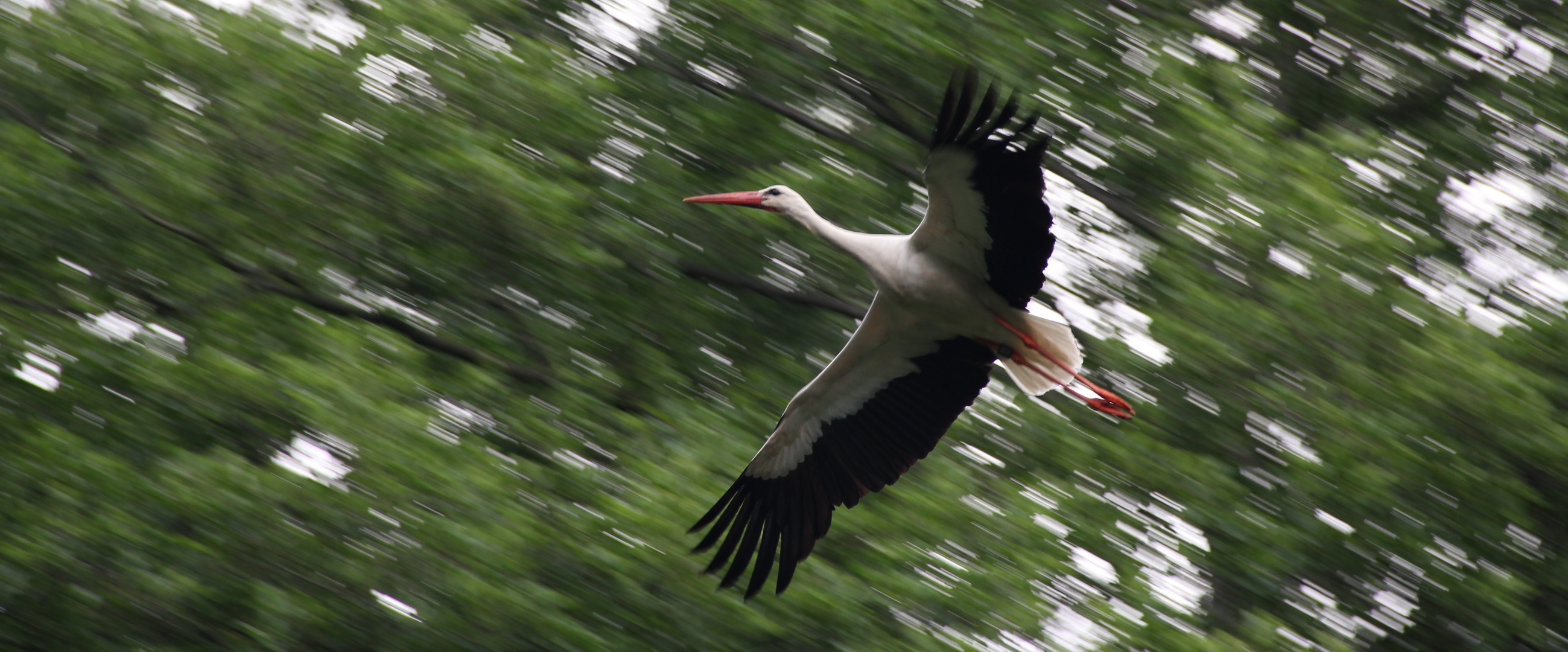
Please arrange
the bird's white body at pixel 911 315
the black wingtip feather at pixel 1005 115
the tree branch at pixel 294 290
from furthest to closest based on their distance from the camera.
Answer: the tree branch at pixel 294 290 < the bird's white body at pixel 911 315 < the black wingtip feather at pixel 1005 115

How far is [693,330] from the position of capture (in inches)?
266

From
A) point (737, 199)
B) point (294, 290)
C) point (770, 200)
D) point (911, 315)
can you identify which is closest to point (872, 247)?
point (911, 315)

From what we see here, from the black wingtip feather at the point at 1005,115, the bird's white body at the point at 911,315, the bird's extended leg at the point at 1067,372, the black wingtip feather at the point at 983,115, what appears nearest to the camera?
the black wingtip feather at the point at 1005,115

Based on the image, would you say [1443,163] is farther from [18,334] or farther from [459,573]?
[18,334]

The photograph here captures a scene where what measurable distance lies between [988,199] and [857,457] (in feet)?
5.86

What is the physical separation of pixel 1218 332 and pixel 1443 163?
2.09 metres

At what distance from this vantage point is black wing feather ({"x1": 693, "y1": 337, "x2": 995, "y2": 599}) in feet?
20.0

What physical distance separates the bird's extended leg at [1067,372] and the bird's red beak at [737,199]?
1.28 metres

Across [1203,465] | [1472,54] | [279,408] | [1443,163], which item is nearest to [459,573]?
[279,408]

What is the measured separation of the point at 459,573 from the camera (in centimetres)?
523

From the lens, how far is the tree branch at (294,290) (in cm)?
631

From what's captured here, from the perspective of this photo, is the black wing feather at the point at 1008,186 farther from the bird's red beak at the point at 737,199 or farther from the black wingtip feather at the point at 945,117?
the bird's red beak at the point at 737,199

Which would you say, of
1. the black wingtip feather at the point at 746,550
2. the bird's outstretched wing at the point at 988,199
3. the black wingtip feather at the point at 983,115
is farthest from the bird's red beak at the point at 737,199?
the black wingtip feather at the point at 983,115

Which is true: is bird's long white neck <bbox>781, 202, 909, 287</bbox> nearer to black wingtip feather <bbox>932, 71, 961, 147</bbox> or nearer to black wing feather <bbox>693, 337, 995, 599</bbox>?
black wing feather <bbox>693, 337, 995, 599</bbox>
